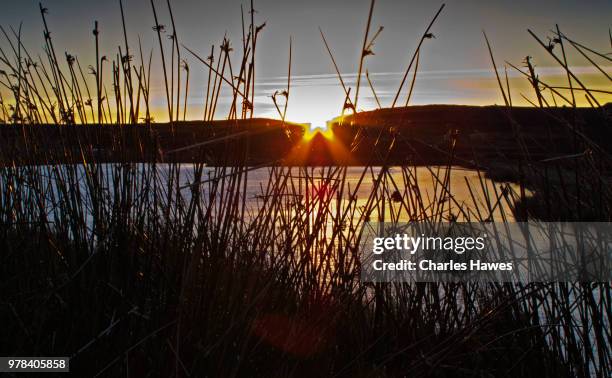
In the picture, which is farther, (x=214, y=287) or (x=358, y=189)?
(x=358, y=189)

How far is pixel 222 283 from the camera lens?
143 cm

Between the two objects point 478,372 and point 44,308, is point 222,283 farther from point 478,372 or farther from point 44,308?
point 478,372

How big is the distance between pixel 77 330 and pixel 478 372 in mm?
1057

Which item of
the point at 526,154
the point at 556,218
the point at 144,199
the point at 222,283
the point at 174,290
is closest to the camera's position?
the point at 174,290

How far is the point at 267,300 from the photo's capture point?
1.47m

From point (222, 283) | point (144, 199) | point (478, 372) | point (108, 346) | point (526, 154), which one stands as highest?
point (526, 154)

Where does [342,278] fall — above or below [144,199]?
below

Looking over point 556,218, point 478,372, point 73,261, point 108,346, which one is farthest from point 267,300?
point 556,218

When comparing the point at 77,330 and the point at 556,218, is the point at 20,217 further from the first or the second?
the point at 556,218

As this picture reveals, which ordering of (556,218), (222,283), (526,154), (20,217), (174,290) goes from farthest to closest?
1. (20,217)
2. (556,218)
3. (526,154)
4. (222,283)
5. (174,290)

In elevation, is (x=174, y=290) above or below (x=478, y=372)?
above

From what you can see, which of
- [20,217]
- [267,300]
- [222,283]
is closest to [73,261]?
[222,283]

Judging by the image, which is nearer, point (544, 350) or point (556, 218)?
point (544, 350)

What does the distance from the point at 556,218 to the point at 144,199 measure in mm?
1292
